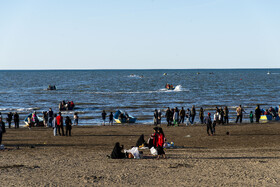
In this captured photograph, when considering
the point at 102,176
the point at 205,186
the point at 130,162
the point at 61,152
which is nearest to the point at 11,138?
the point at 61,152

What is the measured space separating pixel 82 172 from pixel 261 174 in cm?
660

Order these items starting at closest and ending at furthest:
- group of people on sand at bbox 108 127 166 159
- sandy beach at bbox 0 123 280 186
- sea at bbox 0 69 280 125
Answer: sandy beach at bbox 0 123 280 186 → group of people on sand at bbox 108 127 166 159 → sea at bbox 0 69 280 125

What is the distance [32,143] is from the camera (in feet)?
76.9

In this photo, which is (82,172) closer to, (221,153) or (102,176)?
(102,176)

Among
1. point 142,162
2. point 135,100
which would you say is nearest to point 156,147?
point 142,162

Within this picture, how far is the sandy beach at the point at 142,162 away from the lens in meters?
14.0

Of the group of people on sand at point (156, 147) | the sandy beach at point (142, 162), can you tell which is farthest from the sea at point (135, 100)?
the group of people on sand at point (156, 147)

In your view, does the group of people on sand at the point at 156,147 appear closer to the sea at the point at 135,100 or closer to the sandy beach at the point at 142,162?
the sandy beach at the point at 142,162

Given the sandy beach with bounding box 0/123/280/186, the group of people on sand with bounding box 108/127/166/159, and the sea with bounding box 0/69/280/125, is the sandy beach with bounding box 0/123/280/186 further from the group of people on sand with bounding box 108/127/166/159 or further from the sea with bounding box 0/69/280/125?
the sea with bounding box 0/69/280/125

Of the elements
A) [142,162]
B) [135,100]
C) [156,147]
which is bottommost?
[135,100]

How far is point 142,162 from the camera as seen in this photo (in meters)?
17.2

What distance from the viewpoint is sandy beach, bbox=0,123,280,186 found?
1402 cm

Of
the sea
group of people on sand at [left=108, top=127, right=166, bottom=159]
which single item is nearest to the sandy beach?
group of people on sand at [left=108, top=127, right=166, bottom=159]

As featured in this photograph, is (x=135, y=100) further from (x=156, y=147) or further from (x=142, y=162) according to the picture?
(x=142, y=162)
